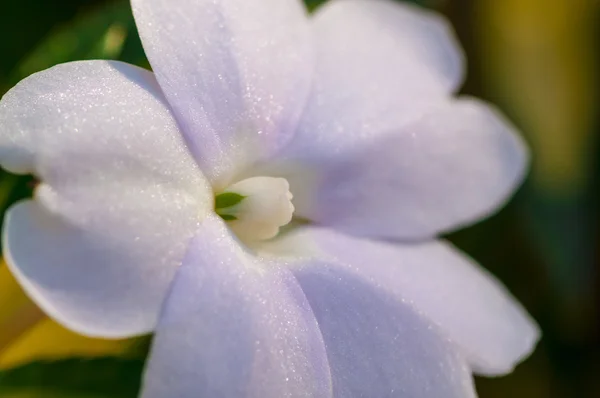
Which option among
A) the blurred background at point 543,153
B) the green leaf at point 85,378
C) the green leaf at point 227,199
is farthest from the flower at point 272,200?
the blurred background at point 543,153

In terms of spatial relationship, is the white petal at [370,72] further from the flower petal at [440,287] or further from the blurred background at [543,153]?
the blurred background at [543,153]

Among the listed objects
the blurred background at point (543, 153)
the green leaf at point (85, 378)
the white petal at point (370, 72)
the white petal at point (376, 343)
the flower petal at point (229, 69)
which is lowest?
the blurred background at point (543, 153)

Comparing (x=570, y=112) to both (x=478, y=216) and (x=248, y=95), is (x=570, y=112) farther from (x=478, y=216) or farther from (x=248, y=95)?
(x=248, y=95)

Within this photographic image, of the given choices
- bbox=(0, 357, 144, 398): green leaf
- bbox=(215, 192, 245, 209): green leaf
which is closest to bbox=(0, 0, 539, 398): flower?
bbox=(215, 192, 245, 209): green leaf

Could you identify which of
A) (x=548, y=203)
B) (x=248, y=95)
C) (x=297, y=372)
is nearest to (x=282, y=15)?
(x=248, y=95)

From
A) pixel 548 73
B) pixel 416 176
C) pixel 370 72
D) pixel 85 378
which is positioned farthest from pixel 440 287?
pixel 548 73

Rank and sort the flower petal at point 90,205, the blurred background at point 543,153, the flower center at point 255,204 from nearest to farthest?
the flower petal at point 90,205 → the flower center at point 255,204 → the blurred background at point 543,153

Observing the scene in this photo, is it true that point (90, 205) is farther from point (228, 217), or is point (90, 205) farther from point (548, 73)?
point (548, 73)
